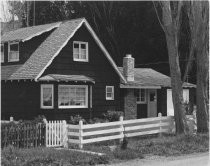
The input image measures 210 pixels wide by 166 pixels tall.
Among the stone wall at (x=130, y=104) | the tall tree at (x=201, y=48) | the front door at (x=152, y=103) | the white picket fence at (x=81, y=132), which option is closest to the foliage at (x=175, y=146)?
the white picket fence at (x=81, y=132)

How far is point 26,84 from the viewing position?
79.8 feet

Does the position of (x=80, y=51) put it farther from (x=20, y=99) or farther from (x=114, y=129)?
(x=114, y=129)

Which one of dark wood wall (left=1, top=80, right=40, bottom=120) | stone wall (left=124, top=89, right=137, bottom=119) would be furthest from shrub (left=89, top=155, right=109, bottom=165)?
stone wall (left=124, top=89, right=137, bottom=119)

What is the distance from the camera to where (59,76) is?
24.0 metres

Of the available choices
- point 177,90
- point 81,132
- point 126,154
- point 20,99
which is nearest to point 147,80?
point 20,99

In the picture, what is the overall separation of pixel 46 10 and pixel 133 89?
2210 cm

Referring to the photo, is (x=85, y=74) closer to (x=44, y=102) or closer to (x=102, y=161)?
(x=44, y=102)

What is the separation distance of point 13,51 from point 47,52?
117 inches

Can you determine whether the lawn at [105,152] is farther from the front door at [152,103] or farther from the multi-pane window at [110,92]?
the front door at [152,103]

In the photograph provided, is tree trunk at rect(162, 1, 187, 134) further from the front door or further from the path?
the front door

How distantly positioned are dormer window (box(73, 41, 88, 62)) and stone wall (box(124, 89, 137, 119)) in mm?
4691

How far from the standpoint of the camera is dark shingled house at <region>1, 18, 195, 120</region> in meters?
23.8

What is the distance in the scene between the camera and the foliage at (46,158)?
12083 millimetres

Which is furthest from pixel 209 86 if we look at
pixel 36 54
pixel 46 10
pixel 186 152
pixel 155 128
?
pixel 46 10
